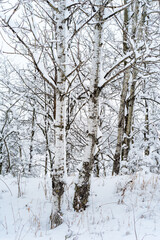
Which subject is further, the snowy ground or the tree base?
the tree base

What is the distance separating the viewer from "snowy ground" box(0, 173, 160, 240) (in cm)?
205

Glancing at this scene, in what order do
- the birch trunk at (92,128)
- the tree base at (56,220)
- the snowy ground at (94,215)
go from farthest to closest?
the birch trunk at (92,128)
the tree base at (56,220)
the snowy ground at (94,215)

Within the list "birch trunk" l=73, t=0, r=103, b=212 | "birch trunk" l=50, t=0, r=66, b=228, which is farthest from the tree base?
"birch trunk" l=73, t=0, r=103, b=212

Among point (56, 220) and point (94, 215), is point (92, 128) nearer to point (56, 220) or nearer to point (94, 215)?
point (94, 215)

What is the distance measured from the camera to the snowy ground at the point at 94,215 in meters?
2.05

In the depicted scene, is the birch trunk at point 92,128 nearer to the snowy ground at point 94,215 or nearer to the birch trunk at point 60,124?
the snowy ground at point 94,215

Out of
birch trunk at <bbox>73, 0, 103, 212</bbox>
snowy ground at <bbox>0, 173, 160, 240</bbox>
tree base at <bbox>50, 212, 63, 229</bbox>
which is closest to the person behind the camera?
snowy ground at <bbox>0, 173, 160, 240</bbox>

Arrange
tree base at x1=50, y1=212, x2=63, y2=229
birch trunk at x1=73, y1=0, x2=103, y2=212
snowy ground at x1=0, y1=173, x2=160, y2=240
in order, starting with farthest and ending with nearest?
birch trunk at x1=73, y1=0, x2=103, y2=212 → tree base at x1=50, y1=212, x2=63, y2=229 → snowy ground at x1=0, y1=173, x2=160, y2=240

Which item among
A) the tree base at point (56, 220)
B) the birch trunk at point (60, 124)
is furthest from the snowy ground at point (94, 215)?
the birch trunk at point (60, 124)

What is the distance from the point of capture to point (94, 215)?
2598 millimetres

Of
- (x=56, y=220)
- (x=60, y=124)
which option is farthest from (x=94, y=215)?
(x=60, y=124)

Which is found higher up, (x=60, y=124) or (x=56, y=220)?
(x=60, y=124)

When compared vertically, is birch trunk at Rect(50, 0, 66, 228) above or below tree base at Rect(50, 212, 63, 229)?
above

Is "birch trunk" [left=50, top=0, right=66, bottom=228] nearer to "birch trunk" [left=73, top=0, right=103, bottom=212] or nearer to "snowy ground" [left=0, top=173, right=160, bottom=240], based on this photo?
"snowy ground" [left=0, top=173, right=160, bottom=240]
